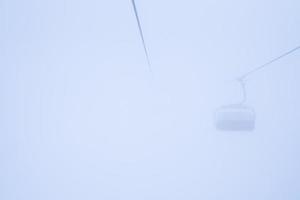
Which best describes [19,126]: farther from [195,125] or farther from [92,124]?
[195,125]

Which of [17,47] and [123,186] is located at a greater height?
[17,47]

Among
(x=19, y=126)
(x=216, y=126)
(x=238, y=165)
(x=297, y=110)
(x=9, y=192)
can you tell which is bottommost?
(x=238, y=165)

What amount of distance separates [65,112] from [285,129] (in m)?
2.30

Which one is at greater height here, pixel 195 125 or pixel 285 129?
pixel 195 125

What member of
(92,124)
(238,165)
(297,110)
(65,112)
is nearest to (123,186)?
(92,124)

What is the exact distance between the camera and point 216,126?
1.98 metres

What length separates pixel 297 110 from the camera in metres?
3.06

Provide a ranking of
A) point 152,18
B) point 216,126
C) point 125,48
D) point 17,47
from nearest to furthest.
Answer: point 216,126 → point 152,18 → point 125,48 → point 17,47

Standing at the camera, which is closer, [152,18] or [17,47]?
[152,18]

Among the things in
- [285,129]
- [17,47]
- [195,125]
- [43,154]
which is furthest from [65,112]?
[285,129]

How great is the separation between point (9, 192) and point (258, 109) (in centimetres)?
283

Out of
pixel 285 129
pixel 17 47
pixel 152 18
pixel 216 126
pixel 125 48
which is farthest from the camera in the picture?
pixel 285 129

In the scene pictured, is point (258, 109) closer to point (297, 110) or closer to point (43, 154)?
point (297, 110)

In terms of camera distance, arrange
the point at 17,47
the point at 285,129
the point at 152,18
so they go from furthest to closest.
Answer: the point at 285,129 → the point at 17,47 → the point at 152,18
